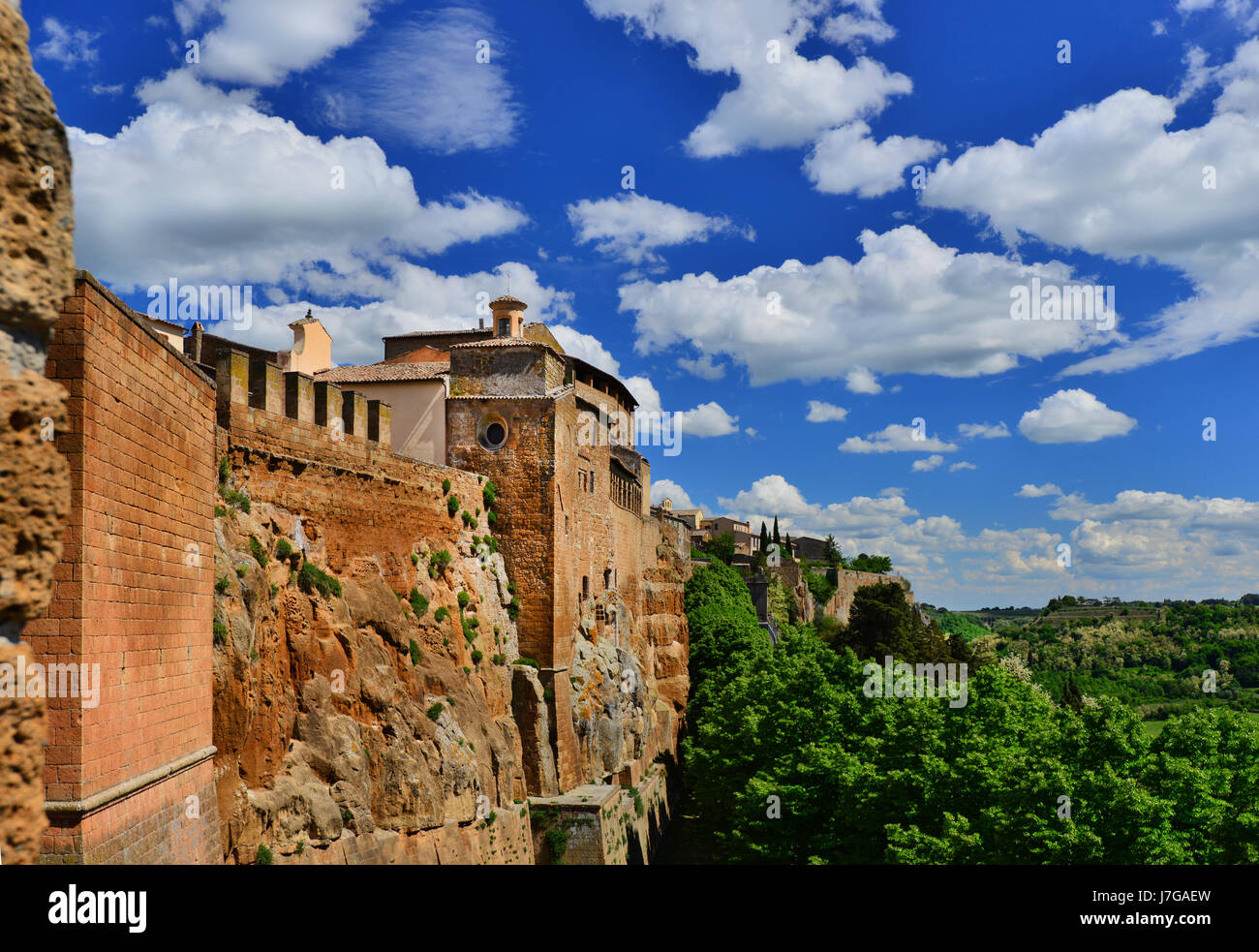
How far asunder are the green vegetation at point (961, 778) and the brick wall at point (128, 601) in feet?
54.6

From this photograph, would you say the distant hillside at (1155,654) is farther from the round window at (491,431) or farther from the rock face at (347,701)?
the rock face at (347,701)

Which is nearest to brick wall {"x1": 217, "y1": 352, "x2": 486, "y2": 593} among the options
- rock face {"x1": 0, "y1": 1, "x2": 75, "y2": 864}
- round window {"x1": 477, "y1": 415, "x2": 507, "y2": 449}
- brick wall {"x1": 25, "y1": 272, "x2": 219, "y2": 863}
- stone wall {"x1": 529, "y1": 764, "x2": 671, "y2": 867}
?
round window {"x1": 477, "y1": 415, "x2": 507, "y2": 449}

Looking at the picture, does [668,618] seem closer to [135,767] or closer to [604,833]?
[604,833]

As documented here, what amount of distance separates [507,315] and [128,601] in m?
32.6

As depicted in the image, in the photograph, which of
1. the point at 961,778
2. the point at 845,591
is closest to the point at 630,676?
the point at 961,778

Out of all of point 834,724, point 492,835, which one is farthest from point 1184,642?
point 492,835

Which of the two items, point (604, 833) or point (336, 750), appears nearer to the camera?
point (336, 750)

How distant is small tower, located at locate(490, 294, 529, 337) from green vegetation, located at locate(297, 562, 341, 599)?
876 inches

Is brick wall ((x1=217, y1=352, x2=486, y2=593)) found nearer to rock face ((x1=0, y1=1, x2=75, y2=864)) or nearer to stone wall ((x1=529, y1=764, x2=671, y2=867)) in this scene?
stone wall ((x1=529, y1=764, x2=671, y2=867))

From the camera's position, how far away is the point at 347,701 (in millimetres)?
19312

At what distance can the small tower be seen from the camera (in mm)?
40438
